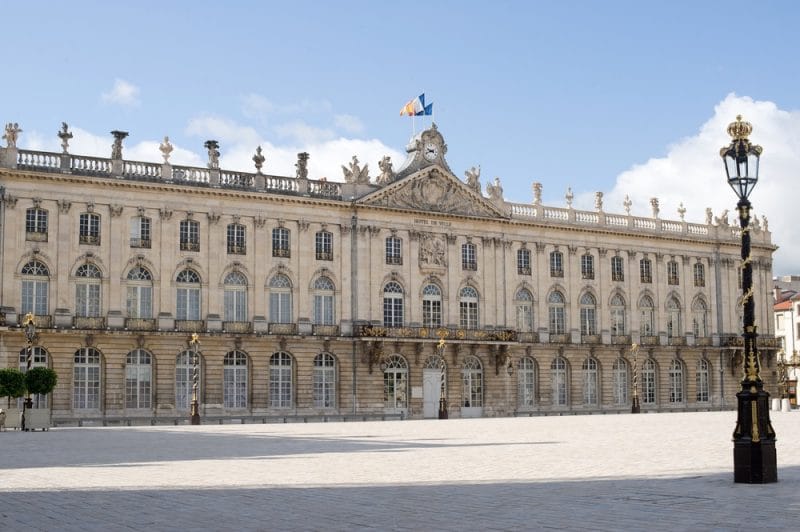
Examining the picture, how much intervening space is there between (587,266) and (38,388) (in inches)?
1383

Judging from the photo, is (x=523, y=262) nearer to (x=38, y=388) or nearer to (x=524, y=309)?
(x=524, y=309)

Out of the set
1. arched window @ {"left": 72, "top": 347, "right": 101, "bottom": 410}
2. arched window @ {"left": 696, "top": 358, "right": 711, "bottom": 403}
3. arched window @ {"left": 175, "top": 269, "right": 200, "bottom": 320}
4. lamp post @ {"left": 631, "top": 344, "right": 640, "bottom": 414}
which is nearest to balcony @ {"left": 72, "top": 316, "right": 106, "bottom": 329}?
arched window @ {"left": 72, "top": 347, "right": 101, "bottom": 410}

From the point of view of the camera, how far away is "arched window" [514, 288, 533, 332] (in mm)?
63469

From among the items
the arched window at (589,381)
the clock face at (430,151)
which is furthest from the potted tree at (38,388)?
the arched window at (589,381)

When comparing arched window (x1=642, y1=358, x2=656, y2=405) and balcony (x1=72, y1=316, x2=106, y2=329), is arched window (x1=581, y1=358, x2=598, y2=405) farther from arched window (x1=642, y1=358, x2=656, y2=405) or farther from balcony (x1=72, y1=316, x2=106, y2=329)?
balcony (x1=72, y1=316, x2=106, y2=329)

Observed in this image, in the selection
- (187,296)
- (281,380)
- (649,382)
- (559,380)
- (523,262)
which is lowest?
(649,382)

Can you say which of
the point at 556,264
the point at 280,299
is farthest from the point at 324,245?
the point at 556,264

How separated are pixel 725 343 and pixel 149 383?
3728 cm

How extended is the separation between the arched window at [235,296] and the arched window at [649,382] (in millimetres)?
25991

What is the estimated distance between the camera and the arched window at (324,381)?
5656cm

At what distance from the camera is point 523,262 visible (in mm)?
64000

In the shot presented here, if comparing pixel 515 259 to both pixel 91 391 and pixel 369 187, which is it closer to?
pixel 369 187

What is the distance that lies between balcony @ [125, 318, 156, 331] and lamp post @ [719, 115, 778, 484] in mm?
37932

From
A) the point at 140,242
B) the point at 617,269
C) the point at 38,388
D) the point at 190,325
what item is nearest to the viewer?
the point at 38,388
